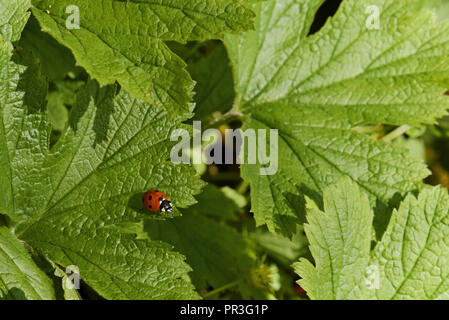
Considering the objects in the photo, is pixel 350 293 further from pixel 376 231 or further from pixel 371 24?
pixel 371 24

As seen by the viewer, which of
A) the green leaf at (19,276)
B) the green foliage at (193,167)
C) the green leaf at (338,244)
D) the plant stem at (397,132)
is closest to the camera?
the green leaf at (19,276)

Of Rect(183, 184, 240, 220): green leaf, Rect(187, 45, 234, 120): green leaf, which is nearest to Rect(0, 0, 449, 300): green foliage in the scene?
Rect(183, 184, 240, 220): green leaf

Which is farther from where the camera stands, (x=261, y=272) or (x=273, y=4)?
(x=261, y=272)

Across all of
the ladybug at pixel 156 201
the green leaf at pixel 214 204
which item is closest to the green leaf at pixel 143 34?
the ladybug at pixel 156 201

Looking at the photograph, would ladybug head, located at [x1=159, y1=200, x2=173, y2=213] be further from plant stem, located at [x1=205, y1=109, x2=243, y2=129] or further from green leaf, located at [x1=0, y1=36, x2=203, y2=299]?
plant stem, located at [x1=205, y1=109, x2=243, y2=129]

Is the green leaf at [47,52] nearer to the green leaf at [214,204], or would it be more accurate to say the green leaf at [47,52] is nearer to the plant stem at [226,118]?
the plant stem at [226,118]
